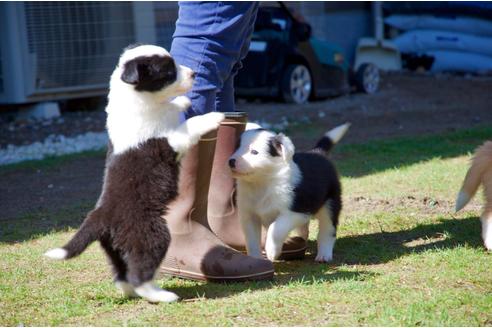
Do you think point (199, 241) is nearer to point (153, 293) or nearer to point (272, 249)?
point (272, 249)

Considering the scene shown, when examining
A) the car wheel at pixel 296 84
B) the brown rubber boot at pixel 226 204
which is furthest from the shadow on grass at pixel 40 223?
the car wheel at pixel 296 84

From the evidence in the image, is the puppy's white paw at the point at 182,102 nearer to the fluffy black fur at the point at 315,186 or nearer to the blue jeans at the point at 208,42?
the blue jeans at the point at 208,42

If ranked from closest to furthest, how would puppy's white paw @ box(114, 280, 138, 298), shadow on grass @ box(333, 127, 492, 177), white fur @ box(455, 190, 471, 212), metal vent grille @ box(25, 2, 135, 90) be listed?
puppy's white paw @ box(114, 280, 138, 298)
white fur @ box(455, 190, 471, 212)
shadow on grass @ box(333, 127, 492, 177)
metal vent grille @ box(25, 2, 135, 90)

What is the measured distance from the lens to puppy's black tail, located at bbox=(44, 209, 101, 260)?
10.2 ft

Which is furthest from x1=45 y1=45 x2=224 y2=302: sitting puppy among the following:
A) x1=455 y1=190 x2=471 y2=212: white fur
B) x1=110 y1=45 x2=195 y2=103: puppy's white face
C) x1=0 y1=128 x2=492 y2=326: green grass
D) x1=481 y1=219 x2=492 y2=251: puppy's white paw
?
x1=455 y1=190 x2=471 y2=212: white fur

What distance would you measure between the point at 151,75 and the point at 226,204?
1060mm

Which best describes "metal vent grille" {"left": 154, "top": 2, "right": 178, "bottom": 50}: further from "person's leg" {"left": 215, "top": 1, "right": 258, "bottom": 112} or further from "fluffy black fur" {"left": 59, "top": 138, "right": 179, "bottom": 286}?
"fluffy black fur" {"left": 59, "top": 138, "right": 179, "bottom": 286}

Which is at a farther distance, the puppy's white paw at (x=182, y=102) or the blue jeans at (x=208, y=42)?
the blue jeans at (x=208, y=42)

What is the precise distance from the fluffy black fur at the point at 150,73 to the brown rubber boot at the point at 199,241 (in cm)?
41

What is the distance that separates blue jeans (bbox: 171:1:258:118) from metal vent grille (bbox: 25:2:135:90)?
6546mm

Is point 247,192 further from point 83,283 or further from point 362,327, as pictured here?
point 362,327

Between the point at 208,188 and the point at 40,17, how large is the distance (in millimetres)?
6964

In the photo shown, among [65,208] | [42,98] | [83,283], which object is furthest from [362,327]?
[42,98]

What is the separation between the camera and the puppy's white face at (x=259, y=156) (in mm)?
3945
